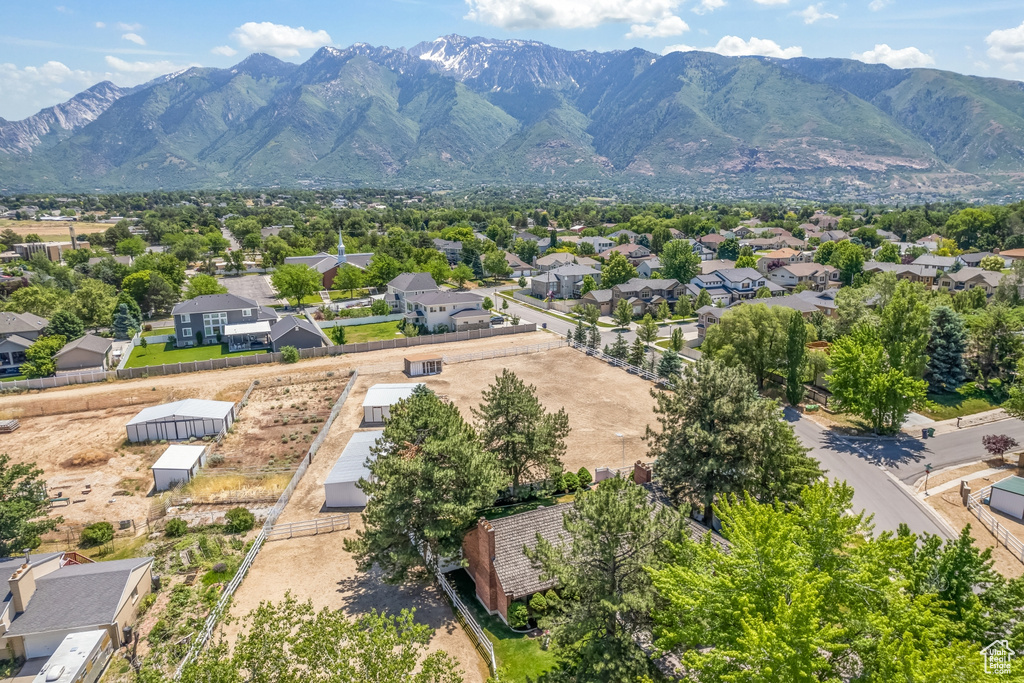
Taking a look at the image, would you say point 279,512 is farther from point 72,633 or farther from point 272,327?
point 272,327

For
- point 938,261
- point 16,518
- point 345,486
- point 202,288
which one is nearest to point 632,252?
point 938,261

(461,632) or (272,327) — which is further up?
(272,327)

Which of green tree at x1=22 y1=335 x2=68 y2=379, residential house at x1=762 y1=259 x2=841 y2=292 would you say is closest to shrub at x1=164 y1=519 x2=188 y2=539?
green tree at x1=22 y1=335 x2=68 y2=379

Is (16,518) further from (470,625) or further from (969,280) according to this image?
(969,280)

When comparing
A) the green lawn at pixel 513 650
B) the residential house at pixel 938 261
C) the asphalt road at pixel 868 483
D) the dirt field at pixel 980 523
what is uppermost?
the residential house at pixel 938 261

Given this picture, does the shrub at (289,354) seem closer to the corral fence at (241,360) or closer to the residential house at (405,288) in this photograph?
the corral fence at (241,360)

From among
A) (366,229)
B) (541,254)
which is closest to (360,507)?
(541,254)

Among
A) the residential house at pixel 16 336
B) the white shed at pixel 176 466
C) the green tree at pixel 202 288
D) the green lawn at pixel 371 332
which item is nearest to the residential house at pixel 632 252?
the green lawn at pixel 371 332

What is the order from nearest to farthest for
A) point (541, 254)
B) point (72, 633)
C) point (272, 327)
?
point (72, 633), point (272, 327), point (541, 254)
